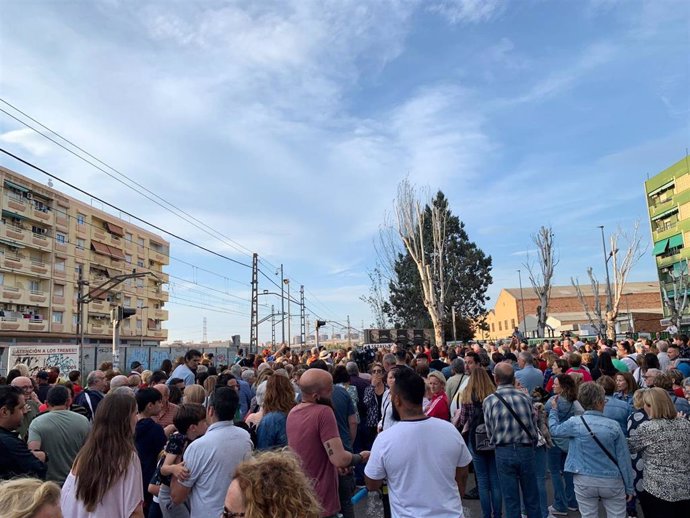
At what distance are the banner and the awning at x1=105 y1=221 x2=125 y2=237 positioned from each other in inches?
1643

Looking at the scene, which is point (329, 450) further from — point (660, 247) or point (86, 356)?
point (660, 247)

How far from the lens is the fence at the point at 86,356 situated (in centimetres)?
1959

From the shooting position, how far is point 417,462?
2963mm

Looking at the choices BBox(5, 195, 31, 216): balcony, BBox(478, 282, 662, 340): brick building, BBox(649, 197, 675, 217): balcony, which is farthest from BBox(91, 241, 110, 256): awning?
BBox(649, 197, 675, 217): balcony

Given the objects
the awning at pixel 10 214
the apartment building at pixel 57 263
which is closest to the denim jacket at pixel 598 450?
the apartment building at pixel 57 263

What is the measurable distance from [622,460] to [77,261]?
57685 mm

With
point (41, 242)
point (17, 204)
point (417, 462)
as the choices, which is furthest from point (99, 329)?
point (417, 462)

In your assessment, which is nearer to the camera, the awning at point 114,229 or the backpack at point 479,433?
the backpack at point 479,433

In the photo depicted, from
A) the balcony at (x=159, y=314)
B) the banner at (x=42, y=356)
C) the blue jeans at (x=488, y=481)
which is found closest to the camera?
the blue jeans at (x=488, y=481)

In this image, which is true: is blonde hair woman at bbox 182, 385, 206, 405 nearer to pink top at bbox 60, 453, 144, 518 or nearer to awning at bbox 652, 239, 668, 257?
pink top at bbox 60, 453, 144, 518

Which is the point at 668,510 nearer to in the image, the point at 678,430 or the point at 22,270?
the point at 678,430

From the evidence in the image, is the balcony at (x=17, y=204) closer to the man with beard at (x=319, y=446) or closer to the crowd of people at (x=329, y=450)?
the crowd of people at (x=329, y=450)

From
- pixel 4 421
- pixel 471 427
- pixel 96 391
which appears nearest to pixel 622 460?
pixel 471 427

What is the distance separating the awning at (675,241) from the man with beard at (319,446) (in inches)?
2295
